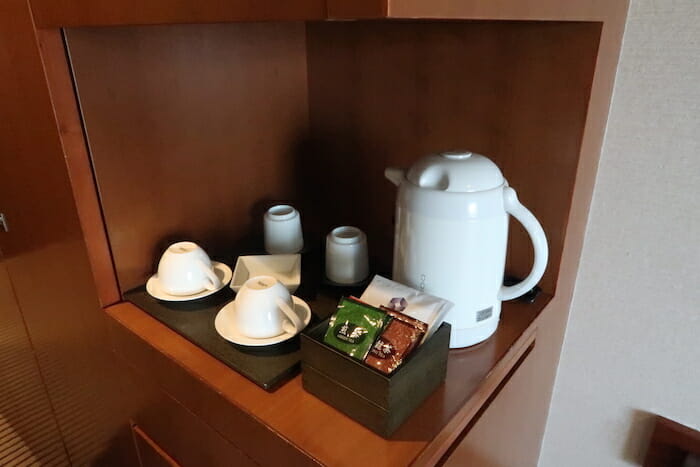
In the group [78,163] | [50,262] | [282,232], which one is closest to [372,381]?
[282,232]

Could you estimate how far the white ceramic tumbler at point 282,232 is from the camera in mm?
893

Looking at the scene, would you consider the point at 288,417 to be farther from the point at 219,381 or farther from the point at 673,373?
the point at 673,373

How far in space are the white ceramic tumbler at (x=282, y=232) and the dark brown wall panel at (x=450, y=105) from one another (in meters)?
0.16

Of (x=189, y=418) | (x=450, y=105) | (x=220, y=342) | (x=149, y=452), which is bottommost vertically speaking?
(x=149, y=452)

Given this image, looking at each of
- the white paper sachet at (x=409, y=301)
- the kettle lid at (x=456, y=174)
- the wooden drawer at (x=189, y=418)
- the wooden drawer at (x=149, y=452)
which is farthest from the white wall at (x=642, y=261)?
the wooden drawer at (x=149, y=452)

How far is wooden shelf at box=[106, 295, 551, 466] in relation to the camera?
539 mm

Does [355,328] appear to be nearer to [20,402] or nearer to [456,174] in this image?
[456,174]

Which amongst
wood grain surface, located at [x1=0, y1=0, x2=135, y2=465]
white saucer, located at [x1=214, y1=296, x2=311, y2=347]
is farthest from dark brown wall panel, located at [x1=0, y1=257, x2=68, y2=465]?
white saucer, located at [x1=214, y1=296, x2=311, y2=347]

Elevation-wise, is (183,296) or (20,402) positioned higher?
(183,296)

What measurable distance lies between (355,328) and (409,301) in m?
0.09

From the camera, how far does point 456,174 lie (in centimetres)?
61

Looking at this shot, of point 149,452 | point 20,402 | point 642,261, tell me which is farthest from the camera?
point 20,402

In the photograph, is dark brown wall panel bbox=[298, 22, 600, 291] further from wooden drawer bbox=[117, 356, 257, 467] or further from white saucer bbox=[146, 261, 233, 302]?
wooden drawer bbox=[117, 356, 257, 467]

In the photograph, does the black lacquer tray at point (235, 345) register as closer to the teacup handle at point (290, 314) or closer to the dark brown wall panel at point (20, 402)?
the teacup handle at point (290, 314)
